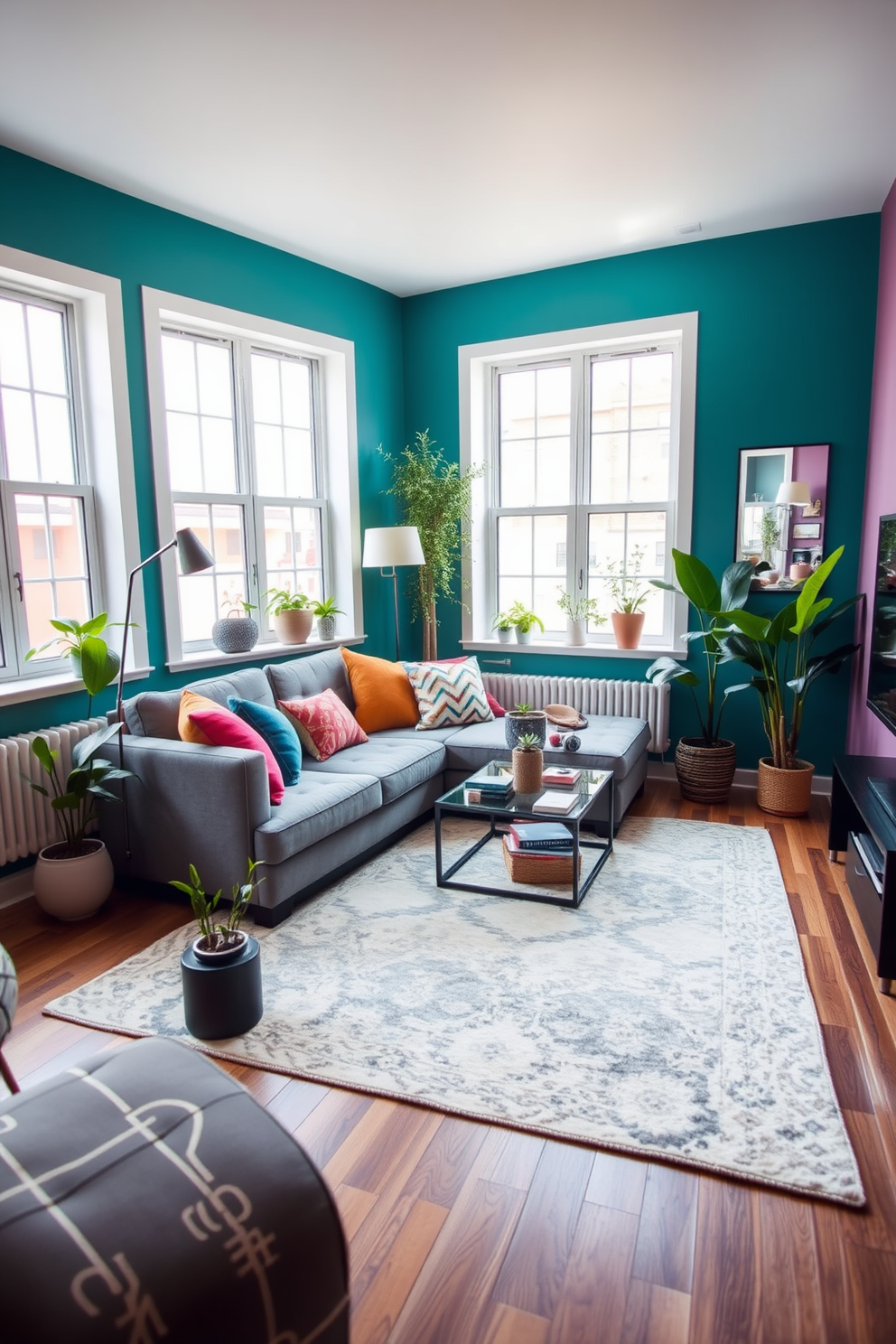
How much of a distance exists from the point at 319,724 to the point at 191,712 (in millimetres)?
833

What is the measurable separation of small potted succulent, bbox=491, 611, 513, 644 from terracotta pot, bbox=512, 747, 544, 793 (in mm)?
1979

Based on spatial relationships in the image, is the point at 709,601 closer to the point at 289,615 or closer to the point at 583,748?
the point at 583,748

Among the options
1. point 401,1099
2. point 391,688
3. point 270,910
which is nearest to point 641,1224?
point 401,1099

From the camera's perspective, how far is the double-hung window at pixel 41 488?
3.33m

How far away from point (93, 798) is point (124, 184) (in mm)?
2621

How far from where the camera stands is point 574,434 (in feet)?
16.5

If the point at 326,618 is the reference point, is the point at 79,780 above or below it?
below

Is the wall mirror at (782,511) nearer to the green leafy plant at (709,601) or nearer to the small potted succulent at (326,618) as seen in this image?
the green leafy plant at (709,601)

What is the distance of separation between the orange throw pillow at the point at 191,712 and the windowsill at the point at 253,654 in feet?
1.89

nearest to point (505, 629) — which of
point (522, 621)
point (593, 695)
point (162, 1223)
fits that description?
point (522, 621)

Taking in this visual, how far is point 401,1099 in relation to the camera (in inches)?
79.0

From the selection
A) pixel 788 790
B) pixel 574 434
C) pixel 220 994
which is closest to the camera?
pixel 220 994

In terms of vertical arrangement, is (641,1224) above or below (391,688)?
below

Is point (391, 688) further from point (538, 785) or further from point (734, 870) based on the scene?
point (734, 870)
